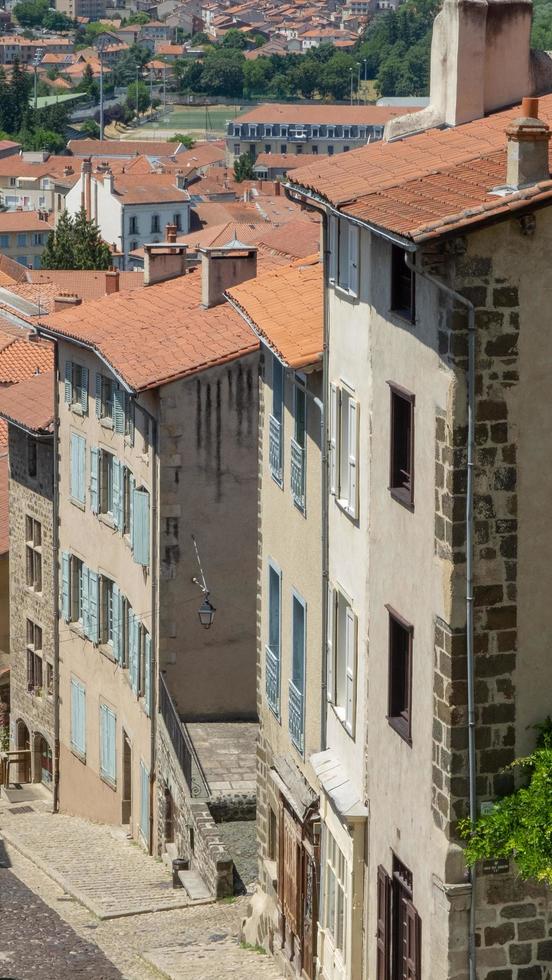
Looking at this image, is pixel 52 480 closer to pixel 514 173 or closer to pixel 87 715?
pixel 87 715

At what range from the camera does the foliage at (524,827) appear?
15.4 meters

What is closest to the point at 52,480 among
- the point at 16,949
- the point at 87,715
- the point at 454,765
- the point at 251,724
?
the point at 87,715

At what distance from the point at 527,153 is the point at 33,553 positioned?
26.5m

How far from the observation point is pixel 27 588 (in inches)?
1601

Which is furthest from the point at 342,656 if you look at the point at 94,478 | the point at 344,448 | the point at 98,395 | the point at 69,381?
the point at 69,381

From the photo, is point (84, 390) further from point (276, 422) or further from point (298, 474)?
point (298, 474)

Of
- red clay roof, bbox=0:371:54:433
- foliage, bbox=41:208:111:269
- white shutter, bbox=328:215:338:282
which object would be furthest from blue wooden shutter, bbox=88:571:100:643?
foliage, bbox=41:208:111:269

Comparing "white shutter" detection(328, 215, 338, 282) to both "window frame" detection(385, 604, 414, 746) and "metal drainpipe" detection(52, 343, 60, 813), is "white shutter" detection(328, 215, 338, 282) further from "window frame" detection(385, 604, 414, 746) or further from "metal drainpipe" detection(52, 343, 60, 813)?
"metal drainpipe" detection(52, 343, 60, 813)

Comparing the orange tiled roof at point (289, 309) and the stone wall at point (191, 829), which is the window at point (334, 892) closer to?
the orange tiled roof at point (289, 309)

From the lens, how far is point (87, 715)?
121ft

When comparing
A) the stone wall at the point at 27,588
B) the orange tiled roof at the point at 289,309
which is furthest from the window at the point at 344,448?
the stone wall at the point at 27,588

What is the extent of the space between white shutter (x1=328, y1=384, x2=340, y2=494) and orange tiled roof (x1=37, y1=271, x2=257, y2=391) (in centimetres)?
1041

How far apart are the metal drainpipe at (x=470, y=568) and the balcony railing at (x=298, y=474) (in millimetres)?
5615

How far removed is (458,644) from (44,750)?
88.0 ft
